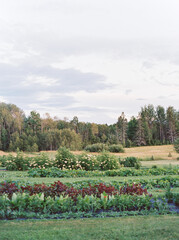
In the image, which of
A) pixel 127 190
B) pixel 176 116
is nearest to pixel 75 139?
pixel 176 116

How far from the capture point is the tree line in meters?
37.1

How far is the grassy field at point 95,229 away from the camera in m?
3.58

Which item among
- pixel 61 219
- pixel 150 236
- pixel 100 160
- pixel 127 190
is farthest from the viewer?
pixel 100 160

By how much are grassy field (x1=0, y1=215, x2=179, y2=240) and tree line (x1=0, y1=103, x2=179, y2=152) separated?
95.8ft

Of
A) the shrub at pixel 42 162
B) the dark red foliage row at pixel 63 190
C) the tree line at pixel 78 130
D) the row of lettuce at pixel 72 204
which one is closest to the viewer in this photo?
the row of lettuce at pixel 72 204

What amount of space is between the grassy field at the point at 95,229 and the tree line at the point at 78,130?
29205 mm

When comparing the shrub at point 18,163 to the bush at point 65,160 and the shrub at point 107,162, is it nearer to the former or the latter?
the bush at point 65,160

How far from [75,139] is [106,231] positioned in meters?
30.7

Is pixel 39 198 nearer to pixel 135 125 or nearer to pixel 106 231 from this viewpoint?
pixel 106 231

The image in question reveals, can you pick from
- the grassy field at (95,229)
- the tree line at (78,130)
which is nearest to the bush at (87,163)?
the grassy field at (95,229)

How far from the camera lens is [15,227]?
400 centimetres

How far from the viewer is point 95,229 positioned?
385cm

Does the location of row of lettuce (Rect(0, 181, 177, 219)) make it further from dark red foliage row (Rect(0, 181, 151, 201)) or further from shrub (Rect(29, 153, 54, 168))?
shrub (Rect(29, 153, 54, 168))

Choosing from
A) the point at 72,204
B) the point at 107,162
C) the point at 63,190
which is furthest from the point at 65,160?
the point at 72,204
